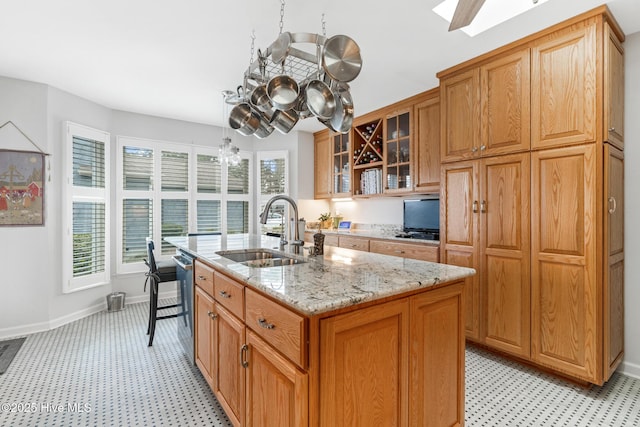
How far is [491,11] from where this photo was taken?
7.55ft

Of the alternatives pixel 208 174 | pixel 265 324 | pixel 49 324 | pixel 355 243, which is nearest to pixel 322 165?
pixel 355 243

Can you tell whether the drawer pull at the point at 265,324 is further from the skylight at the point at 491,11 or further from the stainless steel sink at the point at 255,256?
the skylight at the point at 491,11

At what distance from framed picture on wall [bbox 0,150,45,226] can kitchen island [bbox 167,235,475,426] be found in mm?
2848

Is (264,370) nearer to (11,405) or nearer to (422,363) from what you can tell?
(422,363)

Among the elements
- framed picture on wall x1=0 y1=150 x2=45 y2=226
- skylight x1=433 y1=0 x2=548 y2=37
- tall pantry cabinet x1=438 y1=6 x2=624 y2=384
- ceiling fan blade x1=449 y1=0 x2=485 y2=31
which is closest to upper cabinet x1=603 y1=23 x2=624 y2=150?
tall pantry cabinet x1=438 y1=6 x2=624 y2=384

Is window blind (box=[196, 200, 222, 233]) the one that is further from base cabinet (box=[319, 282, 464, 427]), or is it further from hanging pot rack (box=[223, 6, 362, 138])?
base cabinet (box=[319, 282, 464, 427])

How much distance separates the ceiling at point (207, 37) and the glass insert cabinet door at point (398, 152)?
0.48 metres

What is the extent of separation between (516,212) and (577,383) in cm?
129

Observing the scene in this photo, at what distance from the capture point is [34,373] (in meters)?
2.46

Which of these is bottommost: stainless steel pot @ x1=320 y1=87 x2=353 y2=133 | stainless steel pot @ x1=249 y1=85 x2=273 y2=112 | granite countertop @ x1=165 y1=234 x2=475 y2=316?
granite countertop @ x1=165 y1=234 x2=475 y2=316

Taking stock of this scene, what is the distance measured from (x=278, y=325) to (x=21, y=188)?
3.64 meters

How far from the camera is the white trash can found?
395 centimetres

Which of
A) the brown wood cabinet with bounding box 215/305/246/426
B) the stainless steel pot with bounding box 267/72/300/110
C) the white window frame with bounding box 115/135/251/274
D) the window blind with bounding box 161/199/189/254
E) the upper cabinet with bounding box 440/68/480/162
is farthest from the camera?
the window blind with bounding box 161/199/189/254

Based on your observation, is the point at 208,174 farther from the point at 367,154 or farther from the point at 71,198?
the point at 367,154
